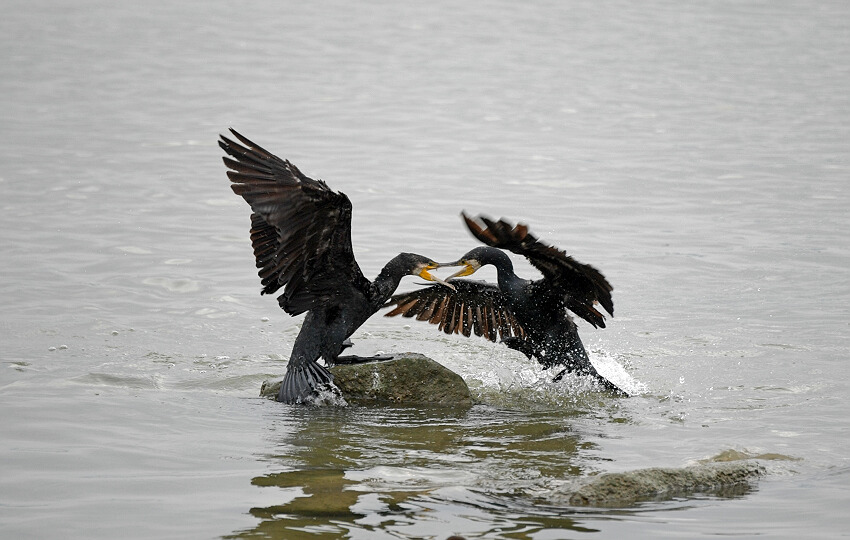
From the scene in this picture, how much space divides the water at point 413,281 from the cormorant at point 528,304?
0.29m

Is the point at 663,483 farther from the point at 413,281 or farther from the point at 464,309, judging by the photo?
the point at 413,281

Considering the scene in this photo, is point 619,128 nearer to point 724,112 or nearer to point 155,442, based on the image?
point 724,112

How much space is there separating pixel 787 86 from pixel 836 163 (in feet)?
21.7

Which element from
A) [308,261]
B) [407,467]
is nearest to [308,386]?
[308,261]

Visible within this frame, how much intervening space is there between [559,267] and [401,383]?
128cm

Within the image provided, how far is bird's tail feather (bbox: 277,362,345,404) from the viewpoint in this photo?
741 cm

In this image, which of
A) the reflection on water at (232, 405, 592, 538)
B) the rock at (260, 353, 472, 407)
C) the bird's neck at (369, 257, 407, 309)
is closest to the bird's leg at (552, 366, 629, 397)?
the reflection on water at (232, 405, 592, 538)

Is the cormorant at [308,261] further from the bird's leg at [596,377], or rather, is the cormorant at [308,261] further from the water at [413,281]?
the bird's leg at [596,377]

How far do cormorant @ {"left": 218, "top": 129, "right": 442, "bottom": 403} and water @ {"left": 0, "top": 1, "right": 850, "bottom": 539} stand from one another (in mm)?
479

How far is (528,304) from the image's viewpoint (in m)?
8.23

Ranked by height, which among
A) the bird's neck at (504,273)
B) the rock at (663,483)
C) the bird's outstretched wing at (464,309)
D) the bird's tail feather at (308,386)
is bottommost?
the rock at (663,483)

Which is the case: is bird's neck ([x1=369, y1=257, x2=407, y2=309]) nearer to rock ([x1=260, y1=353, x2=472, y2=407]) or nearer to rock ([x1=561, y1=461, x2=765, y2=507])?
rock ([x1=260, y1=353, x2=472, y2=407])

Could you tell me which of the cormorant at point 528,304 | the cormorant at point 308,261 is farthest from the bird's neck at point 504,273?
the cormorant at point 308,261

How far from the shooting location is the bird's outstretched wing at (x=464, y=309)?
28.3ft
